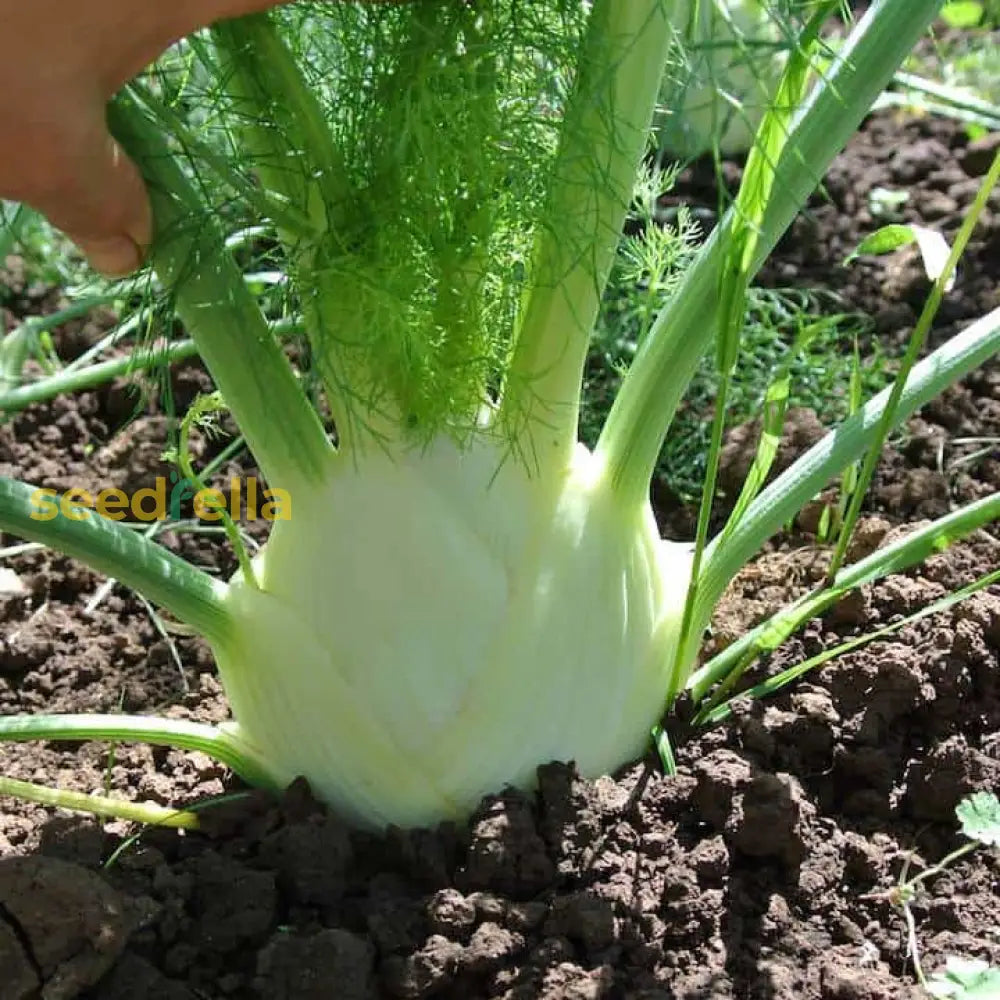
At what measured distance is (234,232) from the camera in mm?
957

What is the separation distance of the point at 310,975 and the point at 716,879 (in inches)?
11.0

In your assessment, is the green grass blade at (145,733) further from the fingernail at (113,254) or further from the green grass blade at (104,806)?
the fingernail at (113,254)

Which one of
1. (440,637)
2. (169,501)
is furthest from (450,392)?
(169,501)

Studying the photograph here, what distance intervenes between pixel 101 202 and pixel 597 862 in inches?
20.8

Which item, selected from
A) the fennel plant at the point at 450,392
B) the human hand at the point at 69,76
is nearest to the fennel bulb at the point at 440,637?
the fennel plant at the point at 450,392

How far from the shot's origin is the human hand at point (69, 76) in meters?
0.69

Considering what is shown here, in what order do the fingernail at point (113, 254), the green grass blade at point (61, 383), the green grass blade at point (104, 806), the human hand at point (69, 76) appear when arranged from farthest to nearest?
the green grass blade at point (61, 383), the green grass blade at point (104, 806), the fingernail at point (113, 254), the human hand at point (69, 76)

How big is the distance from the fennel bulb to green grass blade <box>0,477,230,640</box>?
24mm

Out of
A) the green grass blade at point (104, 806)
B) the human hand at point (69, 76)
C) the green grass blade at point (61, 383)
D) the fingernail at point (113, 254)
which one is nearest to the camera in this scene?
the human hand at point (69, 76)

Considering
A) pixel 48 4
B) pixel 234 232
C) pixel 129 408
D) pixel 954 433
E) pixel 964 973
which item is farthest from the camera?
pixel 129 408

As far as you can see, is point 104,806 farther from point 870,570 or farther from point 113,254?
point 870,570

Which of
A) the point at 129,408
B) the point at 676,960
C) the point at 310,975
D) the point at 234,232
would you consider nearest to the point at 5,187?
the point at 234,232

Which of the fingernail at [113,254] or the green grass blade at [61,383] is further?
the green grass blade at [61,383]

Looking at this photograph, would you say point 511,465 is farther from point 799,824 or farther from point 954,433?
point 954,433
